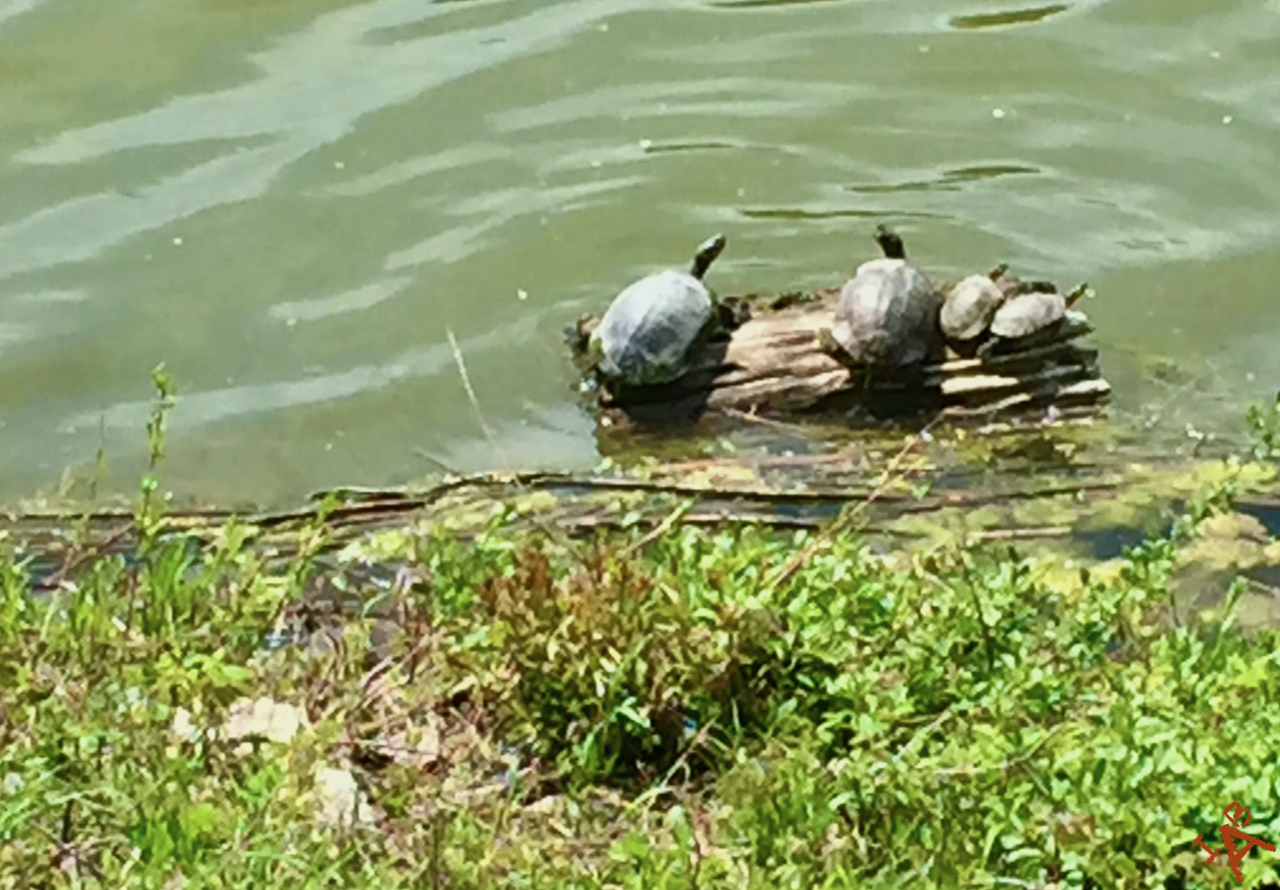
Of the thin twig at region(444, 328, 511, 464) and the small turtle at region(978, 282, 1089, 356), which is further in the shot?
the thin twig at region(444, 328, 511, 464)

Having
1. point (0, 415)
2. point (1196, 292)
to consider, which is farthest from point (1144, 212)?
point (0, 415)

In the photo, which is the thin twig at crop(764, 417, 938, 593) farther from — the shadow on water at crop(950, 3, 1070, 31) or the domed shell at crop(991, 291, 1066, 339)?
the shadow on water at crop(950, 3, 1070, 31)

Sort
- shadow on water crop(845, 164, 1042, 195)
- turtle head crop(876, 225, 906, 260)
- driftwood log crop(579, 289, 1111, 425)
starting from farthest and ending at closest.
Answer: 1. shadow on water crop(845, 164, 1042, 195)
2. turtle head crop(876, 225, 906, 260)
3. driftwood log crop(579, 289, 1111, 425)

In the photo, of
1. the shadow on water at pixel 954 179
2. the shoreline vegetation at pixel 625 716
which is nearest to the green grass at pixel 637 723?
the shoreline vegetation at pixel 625 716

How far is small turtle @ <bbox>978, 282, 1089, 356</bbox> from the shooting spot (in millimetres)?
4727

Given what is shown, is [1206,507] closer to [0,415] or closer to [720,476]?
[720,476]

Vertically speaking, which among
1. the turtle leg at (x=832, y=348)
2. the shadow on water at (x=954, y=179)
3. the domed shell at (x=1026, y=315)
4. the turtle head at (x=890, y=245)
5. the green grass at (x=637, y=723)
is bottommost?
the shadow on water at (x=954, y=179)

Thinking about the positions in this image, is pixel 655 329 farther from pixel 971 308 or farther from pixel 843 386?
pixel 971 308

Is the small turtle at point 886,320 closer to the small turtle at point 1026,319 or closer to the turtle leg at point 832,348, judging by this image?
the turtle leg at point 832,348

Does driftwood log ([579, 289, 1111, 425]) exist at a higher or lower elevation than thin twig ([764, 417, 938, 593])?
lower

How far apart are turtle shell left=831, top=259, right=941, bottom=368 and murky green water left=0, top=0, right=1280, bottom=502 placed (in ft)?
1.77

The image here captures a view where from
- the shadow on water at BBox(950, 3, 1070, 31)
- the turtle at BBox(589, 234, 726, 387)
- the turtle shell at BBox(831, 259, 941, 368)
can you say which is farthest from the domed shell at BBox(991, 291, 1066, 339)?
the shadow on water at BBox(950, 3, 1070, 31)

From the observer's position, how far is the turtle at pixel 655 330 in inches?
186

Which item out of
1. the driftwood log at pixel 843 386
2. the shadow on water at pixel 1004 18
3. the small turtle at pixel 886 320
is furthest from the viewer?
the shadow on water at pixel 1004 18
